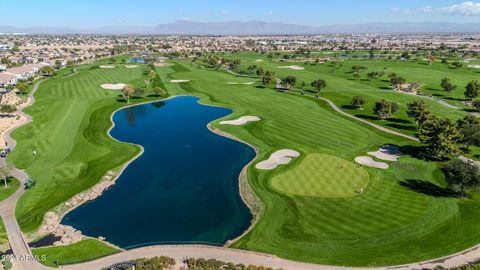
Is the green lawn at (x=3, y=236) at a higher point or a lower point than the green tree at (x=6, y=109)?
lower

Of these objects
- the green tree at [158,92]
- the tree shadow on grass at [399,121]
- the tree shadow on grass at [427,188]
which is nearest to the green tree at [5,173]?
the tree shadow on grass at [427,188]

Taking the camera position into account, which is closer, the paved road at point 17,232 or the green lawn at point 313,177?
the paved road at point 17,232

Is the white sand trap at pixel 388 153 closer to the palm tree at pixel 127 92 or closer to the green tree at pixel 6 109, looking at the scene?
the palm tree at pixel 127 92

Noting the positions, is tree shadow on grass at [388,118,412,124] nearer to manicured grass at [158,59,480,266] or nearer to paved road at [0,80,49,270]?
manicured grass at [158,59,480,266]

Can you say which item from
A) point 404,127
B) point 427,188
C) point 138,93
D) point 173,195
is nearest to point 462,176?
point 427,188

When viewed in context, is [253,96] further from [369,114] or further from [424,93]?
[424,93]

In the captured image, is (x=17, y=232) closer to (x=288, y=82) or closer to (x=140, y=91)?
(x=140, y=91)

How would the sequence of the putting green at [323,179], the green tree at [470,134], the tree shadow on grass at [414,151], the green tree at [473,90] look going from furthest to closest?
the green tree at [473,90] < the green tree at [470,134] < the tree shadow on grass at [414,151] < the putting green at [323,179]
